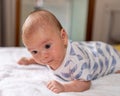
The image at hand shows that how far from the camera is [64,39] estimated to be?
3.07 feet

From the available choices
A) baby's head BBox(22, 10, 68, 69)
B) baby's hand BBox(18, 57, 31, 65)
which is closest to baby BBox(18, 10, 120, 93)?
baby's head BBox(22, 10, 68, 69)

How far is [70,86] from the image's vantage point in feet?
2.99

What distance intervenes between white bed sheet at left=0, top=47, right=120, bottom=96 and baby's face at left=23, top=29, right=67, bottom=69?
11 cm

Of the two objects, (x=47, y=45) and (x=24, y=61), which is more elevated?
(x=47, y=45)

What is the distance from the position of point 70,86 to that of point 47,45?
175mm

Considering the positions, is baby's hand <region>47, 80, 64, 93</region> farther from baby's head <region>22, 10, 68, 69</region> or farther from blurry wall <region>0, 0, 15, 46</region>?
blurry wall <region>0, 0, 15, 46</region>

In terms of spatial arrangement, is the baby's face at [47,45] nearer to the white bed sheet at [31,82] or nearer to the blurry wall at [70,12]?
the white bed sheet at [31,82]

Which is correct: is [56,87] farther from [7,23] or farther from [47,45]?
[7,23]

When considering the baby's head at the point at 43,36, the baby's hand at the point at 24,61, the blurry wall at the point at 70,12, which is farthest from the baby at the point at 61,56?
the blurry wall at the point at 70,12

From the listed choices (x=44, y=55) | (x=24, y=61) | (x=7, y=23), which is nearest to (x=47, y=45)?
(x=44, y=55)

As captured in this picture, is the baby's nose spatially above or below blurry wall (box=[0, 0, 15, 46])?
above

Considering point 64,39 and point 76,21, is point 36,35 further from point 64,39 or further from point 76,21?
point 76,21

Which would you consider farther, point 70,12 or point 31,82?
point 70,12

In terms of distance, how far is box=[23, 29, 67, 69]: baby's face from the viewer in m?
0.85
